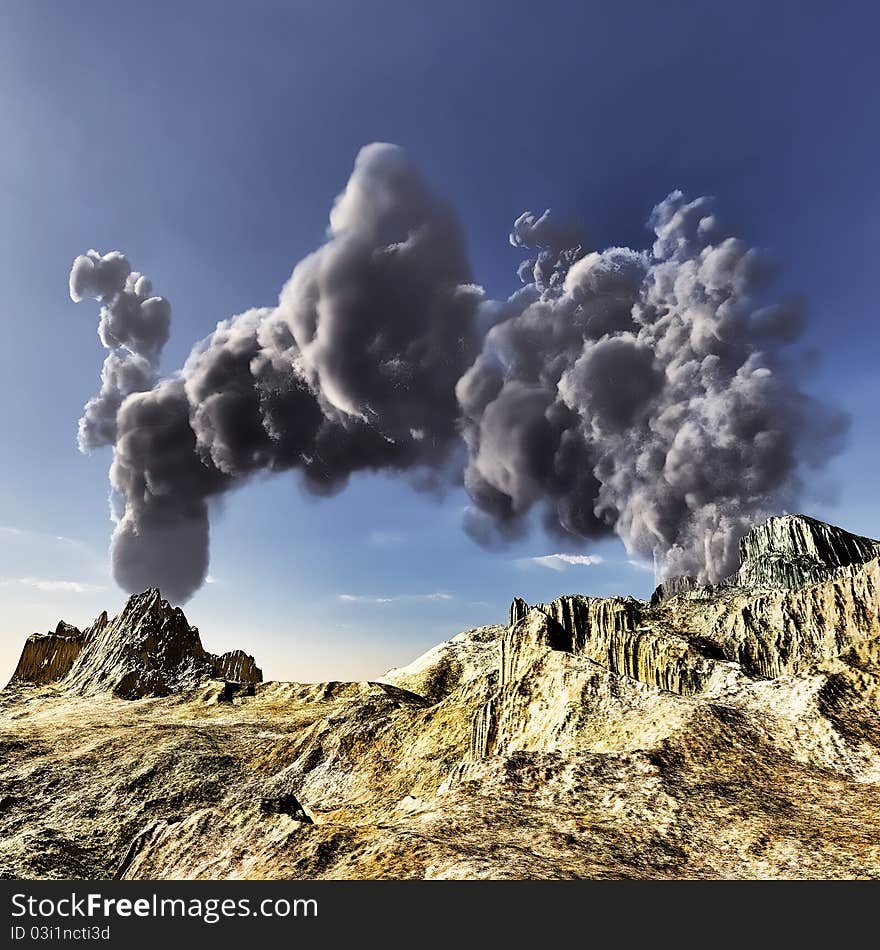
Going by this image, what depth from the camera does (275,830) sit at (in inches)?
499

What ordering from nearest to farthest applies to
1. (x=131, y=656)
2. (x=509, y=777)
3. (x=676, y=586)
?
(x=509, y=777) < (x=131, y=656) < (x=676, y=586)

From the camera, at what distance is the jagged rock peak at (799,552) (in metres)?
92.6

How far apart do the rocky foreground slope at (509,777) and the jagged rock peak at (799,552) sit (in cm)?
4330

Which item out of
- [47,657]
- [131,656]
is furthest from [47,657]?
[131,656]

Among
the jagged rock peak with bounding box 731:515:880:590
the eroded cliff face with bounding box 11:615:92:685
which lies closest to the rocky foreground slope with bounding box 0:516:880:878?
the eroded cliff face with bounding box 11:615:92:685

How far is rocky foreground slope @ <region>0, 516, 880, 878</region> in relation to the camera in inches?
426

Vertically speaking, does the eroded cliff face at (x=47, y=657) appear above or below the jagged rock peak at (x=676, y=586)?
below

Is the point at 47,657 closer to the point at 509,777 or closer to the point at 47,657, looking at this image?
the point at 47,657

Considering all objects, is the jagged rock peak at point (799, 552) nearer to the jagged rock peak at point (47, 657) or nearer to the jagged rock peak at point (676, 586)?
the jagged rock peak at point (676, 586)

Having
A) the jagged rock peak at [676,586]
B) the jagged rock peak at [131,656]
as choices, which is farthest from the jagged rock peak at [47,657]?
the jagged rock peak at [676,586]

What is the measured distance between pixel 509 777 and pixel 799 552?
10218 centimetres

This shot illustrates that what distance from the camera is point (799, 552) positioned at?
95250 millimetres

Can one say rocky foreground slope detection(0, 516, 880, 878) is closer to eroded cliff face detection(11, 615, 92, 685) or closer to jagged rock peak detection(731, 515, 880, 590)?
eroded cliff face detection(11, 615, 92, 685)
